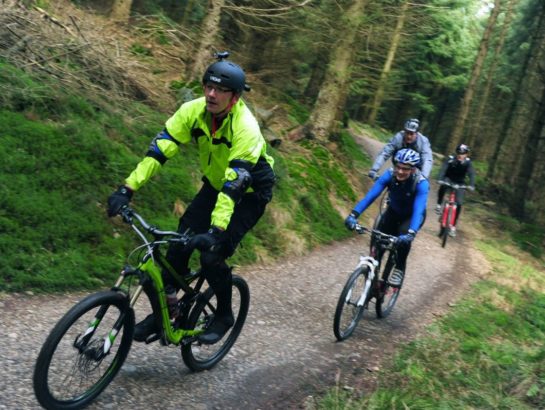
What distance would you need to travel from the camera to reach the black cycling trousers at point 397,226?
24.9ft

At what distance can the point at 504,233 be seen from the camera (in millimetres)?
19250

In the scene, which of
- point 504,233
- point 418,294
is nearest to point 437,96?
point 504,233

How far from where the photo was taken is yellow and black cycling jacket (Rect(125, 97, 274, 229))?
4.18 m

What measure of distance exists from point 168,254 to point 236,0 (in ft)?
42.1

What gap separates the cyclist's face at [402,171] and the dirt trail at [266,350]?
2107mm

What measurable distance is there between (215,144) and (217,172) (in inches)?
11.5

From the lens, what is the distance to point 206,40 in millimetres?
12570

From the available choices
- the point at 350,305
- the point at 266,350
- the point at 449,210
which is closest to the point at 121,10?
the point at 449,210

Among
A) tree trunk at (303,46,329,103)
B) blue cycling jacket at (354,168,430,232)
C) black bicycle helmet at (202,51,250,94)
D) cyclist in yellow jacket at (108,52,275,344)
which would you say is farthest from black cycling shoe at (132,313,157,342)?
tree trunk at (303,46,329,103)

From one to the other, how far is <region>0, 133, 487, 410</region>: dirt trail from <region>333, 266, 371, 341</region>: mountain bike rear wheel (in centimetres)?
16

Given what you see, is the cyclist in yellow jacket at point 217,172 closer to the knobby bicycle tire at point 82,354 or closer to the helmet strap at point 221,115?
the helmet strap at point 221,115

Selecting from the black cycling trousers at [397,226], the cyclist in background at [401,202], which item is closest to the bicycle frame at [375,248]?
the cyclist in background at [401,202]

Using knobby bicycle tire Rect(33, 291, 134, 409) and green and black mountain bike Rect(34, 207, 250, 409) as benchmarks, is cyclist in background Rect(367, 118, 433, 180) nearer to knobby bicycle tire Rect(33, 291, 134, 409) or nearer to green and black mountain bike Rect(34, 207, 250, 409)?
green and black mountain bike Rect(34, 207, 250, 409)

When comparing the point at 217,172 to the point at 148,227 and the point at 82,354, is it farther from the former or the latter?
the point at 82,354
